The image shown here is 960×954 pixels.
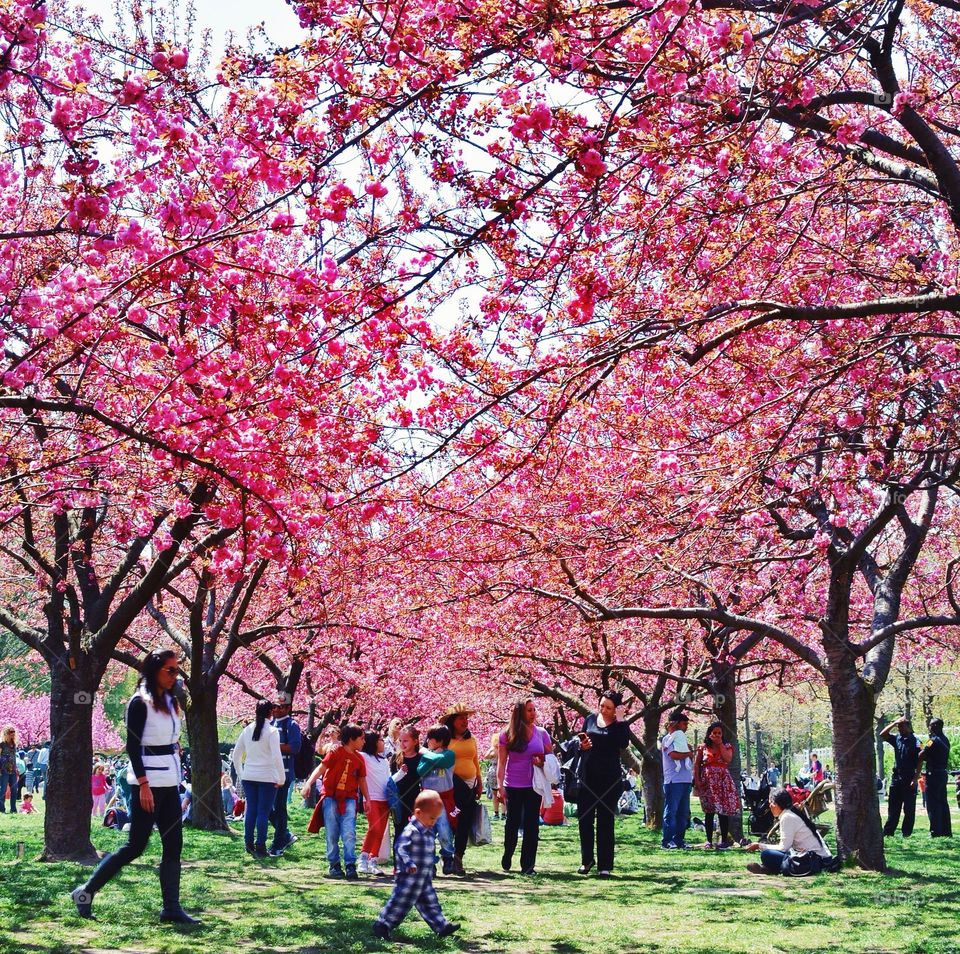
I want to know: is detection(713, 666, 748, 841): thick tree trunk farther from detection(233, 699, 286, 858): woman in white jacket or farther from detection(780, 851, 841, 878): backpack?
detection(233, 699, 286, 858): woman in white jacket

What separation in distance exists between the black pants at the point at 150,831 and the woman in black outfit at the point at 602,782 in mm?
5067

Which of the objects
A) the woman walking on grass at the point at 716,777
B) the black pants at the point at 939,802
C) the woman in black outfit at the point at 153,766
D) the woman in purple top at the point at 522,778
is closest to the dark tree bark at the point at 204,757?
the woman in purple top at the point at 522,778

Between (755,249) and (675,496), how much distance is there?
9.12ft

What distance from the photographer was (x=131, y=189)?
693 centimetres

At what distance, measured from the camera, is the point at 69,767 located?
37.8 feet

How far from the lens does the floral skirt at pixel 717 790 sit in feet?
50.3

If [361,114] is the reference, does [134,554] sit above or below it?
below

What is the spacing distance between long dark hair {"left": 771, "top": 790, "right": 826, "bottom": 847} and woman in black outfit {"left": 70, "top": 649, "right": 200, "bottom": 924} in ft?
22.6

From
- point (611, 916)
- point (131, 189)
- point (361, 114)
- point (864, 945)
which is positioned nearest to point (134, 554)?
point (131, 189)

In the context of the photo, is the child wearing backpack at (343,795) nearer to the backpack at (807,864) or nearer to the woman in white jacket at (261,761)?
the woman in white jacket at (261,761)

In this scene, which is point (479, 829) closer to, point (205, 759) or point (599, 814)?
point (599, 814)

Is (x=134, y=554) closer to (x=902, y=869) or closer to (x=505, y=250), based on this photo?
(x=505, y=250)

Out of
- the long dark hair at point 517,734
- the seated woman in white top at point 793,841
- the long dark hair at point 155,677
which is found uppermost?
the long dark hair at point 155,677

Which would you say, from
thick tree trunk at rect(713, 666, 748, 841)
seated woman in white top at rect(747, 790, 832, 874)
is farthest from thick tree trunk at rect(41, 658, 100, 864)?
thick tree trunk at rect(713, 666, 748, 841)
